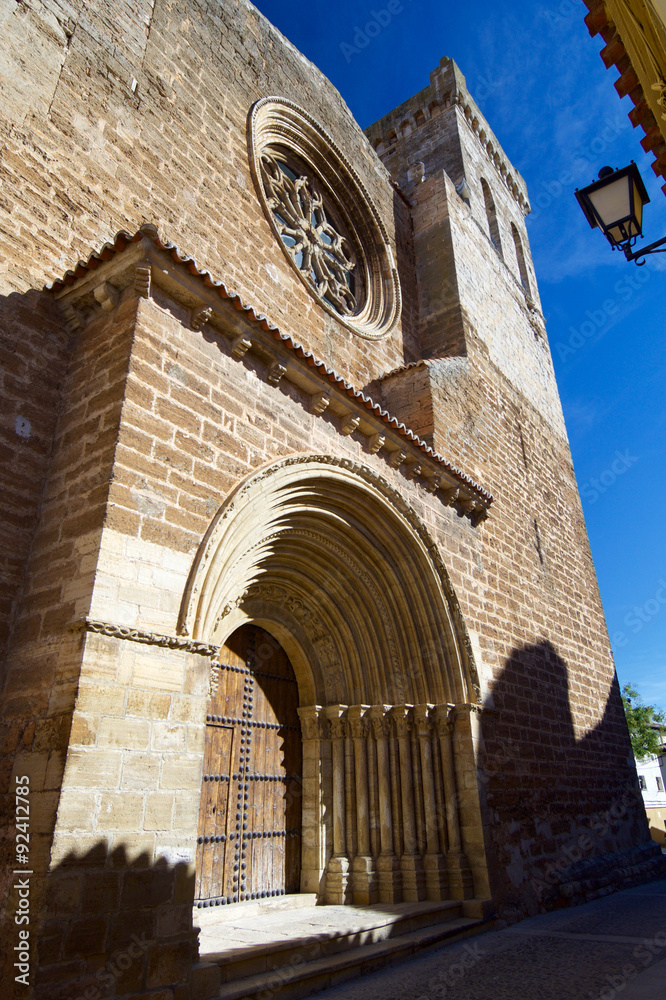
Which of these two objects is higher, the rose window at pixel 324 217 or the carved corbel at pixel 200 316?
the rose window at pixel 324 217

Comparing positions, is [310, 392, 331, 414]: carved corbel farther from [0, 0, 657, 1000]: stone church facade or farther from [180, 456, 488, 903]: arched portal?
[180, 456, 488, 903]: arched portal

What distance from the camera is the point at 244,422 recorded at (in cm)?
429

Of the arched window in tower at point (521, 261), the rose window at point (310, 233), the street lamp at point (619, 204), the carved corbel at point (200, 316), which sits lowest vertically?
the carved corbel at point (200, 316)

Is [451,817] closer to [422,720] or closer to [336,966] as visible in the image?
[422,720]

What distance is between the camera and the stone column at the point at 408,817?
5.12m

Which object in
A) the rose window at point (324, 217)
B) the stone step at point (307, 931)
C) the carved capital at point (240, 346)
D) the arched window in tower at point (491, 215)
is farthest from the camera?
the arched window in tower at point (491, 215)

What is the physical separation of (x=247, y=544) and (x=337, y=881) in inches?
112

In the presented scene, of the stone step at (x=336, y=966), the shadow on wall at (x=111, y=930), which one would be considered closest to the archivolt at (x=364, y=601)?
the stone step at (x=336, y=966)

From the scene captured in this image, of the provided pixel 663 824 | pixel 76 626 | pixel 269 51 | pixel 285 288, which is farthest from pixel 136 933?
pixel 663 824

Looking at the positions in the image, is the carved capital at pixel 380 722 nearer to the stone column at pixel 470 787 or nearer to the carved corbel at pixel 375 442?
the stone column at pixel 470 787

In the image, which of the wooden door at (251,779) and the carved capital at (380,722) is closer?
the wooden door at (251,779)

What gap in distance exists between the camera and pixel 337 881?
509cm

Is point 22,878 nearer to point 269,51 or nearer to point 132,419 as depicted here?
point 132,419

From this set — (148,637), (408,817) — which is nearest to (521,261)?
(408,817)
